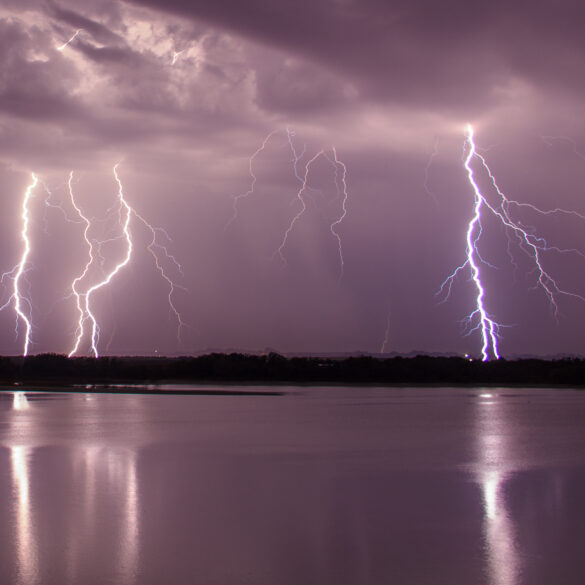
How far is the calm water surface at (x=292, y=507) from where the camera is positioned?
754 centimetres

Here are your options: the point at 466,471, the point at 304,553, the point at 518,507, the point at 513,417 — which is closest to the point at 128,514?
the point at 304,553

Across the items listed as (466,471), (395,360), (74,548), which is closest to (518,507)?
(466,471)

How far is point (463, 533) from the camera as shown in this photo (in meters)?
8.98

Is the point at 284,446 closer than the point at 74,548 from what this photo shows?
No

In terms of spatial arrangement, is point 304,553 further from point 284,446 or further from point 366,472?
point 284,446

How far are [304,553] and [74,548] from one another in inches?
86.6

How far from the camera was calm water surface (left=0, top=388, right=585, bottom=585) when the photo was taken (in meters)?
7.54

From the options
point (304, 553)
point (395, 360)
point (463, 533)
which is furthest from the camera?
point (395, 360)

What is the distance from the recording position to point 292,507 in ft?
34.6

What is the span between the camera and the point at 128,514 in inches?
392

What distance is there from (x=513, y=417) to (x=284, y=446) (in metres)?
12.0

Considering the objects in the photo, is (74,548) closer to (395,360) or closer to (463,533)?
(463,533)

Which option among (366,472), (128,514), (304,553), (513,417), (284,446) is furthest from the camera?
(513,417)

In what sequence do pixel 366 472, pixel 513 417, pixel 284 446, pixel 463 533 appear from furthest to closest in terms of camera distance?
1. pixel 513 417
2. pixel 284 446
3. pixel 366 472
4. pixel 463 533
